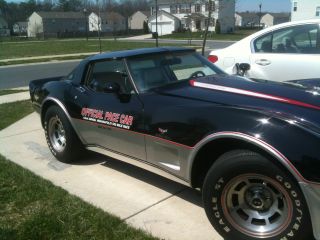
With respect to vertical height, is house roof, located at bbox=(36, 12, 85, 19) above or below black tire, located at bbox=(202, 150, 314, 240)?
above

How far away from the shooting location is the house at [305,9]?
49375 millimetres

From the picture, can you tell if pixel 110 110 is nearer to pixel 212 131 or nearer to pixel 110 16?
pixel 212 131

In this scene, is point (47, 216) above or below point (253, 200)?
below

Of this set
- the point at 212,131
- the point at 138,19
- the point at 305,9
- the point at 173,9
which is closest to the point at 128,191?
the point at 212,131

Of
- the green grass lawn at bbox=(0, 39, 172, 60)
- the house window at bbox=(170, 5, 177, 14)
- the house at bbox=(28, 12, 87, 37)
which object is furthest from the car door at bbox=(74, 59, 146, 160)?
the house at bbox=(28, 12, 87, 37)

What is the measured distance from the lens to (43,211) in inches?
147

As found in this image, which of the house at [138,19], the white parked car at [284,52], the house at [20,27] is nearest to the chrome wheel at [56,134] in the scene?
the white parked car at [284,52]

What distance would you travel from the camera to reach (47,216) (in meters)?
3.62

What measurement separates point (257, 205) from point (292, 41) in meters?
3.49

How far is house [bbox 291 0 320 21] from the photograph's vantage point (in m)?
49.4

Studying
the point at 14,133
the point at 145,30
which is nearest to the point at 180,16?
the point at 145,30

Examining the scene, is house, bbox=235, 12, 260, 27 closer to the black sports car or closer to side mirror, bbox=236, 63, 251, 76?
side mirror, bbox=236, 63, 251, 76

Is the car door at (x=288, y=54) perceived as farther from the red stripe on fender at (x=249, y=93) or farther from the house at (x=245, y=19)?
the house at (x=245, y=19)

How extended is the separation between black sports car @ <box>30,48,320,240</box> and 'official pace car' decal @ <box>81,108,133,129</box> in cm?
1
